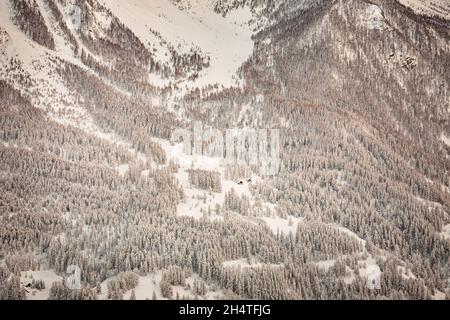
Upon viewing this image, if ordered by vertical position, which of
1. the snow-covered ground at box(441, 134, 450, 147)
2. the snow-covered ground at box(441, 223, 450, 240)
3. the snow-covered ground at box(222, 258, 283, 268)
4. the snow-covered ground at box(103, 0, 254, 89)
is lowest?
the snow-covered ground at box(222, 258, 283, 268)

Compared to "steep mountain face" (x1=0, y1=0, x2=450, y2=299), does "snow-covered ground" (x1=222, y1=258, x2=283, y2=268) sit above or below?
below

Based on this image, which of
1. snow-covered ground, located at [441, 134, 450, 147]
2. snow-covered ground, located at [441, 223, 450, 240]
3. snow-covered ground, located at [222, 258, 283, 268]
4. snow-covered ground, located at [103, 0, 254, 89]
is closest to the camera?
snow-covered ground, located at [222, 258, 283, 268]

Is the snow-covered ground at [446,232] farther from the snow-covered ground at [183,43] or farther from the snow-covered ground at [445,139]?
the snow-covered ground at [183,43]

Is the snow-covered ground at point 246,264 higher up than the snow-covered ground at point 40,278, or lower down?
higher up

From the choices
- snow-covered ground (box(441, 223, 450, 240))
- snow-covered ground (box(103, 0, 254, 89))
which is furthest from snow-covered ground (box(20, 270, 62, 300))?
snow-covered ground (box(103, 0, 254, 89))

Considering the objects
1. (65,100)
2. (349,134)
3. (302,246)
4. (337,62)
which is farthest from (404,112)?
(65,100)

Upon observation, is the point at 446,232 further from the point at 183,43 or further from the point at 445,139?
the point at 183,43

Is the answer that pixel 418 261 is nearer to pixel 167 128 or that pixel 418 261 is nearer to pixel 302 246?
pixel 302 246

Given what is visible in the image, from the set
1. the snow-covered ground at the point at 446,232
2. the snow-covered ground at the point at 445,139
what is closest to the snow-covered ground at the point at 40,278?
the snow-covered ground at the point at 446,232

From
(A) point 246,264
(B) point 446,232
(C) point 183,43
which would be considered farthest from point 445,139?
(A) point 246,264

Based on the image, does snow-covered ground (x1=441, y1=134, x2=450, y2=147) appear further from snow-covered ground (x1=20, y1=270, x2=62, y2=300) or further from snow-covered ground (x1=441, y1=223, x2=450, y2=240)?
snow-covered ground (x1=20, y1=270, x2=62, y2=300)
